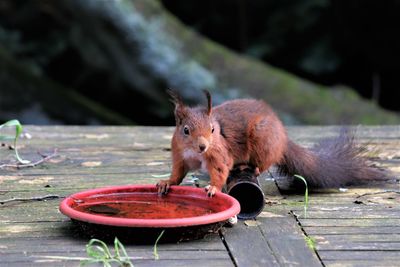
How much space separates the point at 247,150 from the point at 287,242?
0.65 meters

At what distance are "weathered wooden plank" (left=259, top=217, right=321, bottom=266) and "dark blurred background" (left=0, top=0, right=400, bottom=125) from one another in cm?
344

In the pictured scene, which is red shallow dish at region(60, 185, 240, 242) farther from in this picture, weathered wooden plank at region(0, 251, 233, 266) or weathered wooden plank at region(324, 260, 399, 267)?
Answer: weathered wooden plank at region(324, 260, 399, 267)

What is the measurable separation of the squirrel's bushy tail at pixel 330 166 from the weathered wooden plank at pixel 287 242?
0.48 metres

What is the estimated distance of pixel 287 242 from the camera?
2.24 m

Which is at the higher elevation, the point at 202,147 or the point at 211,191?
the point at 202,147

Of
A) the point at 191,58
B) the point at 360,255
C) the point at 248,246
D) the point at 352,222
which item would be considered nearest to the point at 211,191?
the point at 248,246

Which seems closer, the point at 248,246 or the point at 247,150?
the point at 248,246

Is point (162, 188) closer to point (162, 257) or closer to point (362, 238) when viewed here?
point (162, 257)

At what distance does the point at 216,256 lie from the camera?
2104mm

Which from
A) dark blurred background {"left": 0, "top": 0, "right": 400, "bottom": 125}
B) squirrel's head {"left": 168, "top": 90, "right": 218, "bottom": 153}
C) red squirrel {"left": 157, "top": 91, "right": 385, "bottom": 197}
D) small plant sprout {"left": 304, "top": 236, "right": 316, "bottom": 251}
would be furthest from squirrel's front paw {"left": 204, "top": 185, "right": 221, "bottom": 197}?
dark blurred background {"left": 0, "top": 0, "right": 400, "bottom": 125}

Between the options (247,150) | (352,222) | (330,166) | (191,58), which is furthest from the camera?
(191,58)

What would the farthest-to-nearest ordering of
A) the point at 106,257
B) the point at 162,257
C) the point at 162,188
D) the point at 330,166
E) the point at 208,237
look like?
the point at 330,166 → the point at 162,188 → the point at 208,237 → the point at 162,257 → the point at 106,257

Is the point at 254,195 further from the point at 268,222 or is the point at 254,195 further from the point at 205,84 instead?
the point at 205,84

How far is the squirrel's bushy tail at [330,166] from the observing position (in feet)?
9.65
